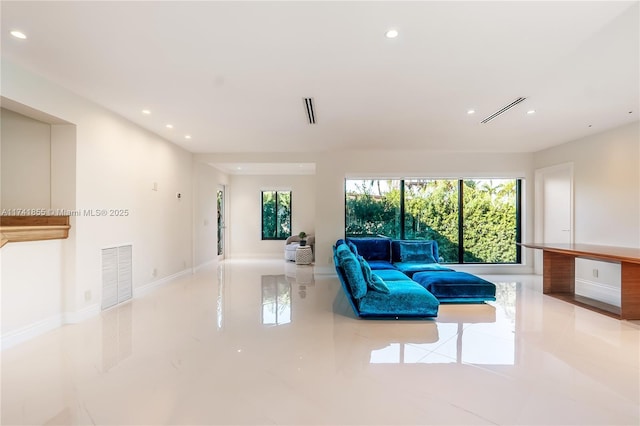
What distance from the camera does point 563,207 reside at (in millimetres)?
5891

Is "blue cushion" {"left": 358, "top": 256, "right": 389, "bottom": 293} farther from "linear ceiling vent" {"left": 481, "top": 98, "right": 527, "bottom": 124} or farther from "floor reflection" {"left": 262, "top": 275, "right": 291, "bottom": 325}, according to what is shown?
"linear ceiling vent" {"left": 481, "top": 98, "right": 527, "bottom": 124}

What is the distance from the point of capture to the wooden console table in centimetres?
375

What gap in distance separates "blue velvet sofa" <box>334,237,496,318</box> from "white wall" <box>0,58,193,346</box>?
323 cm

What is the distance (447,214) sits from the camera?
6910mm

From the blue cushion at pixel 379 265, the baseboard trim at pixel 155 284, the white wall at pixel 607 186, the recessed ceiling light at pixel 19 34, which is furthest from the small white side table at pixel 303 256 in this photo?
the recessed ceiling light at pixel 19 34

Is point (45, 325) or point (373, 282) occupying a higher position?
point (373, 282)

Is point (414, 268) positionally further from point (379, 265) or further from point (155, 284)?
point (155, 284)

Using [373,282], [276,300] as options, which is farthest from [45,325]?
[373,282]

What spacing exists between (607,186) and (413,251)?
10.9 ft

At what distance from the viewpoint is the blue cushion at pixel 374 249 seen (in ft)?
20.4

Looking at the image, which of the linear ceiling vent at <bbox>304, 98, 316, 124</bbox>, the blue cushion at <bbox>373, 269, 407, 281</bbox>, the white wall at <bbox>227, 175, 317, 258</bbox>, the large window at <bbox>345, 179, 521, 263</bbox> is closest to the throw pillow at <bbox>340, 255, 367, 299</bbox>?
the blue cushion at <bbox>373, 269, 407, 281</bbox>

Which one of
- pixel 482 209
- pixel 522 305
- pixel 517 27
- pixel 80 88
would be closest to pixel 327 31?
pixel 517 27

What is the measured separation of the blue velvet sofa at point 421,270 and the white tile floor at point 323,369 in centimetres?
27

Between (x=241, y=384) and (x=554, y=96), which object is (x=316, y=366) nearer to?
(x=241, y=384)
